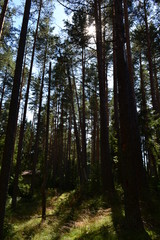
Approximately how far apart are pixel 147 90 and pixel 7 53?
1481 centimetres

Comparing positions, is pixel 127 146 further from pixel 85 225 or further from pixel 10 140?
pixel 10 140

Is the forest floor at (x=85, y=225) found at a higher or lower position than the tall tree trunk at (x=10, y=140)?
lower

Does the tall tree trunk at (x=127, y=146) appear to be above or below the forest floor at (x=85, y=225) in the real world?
above

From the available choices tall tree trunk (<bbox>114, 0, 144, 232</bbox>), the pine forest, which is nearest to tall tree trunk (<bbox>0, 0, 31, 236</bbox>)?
the pine forest

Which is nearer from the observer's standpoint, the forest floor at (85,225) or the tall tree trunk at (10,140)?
the forest floor at (85,225)

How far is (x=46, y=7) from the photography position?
11.7 m

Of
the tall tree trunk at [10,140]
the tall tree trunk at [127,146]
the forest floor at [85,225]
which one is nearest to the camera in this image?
the tall tree trunk at [127,146]

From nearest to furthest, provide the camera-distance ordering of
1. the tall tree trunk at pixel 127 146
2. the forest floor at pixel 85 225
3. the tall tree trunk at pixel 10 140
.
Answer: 1. the tall tree trunk at pixel 127 146
2. the forest floor at pixel 85 225
3. the tall tree trunk at pixel 10 140

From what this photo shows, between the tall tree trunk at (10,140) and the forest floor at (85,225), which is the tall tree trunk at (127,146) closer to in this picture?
the forest floor at (85,225)

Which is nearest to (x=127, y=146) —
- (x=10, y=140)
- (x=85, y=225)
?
(x=85, y=225)

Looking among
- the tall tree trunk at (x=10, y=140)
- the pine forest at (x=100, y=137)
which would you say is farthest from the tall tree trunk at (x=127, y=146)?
the tall tree trunk at (x=10, y=140)

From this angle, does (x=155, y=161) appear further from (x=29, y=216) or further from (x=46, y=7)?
(x=46, y=7)

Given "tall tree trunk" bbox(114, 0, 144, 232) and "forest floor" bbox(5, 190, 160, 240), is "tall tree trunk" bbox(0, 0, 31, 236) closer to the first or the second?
"forest floor" bbox(5, 190, 160, 240)

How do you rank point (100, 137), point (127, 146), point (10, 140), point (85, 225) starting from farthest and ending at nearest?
point (100, 137) < point (85, 225) < point (10, 140) < point (127, 146)
